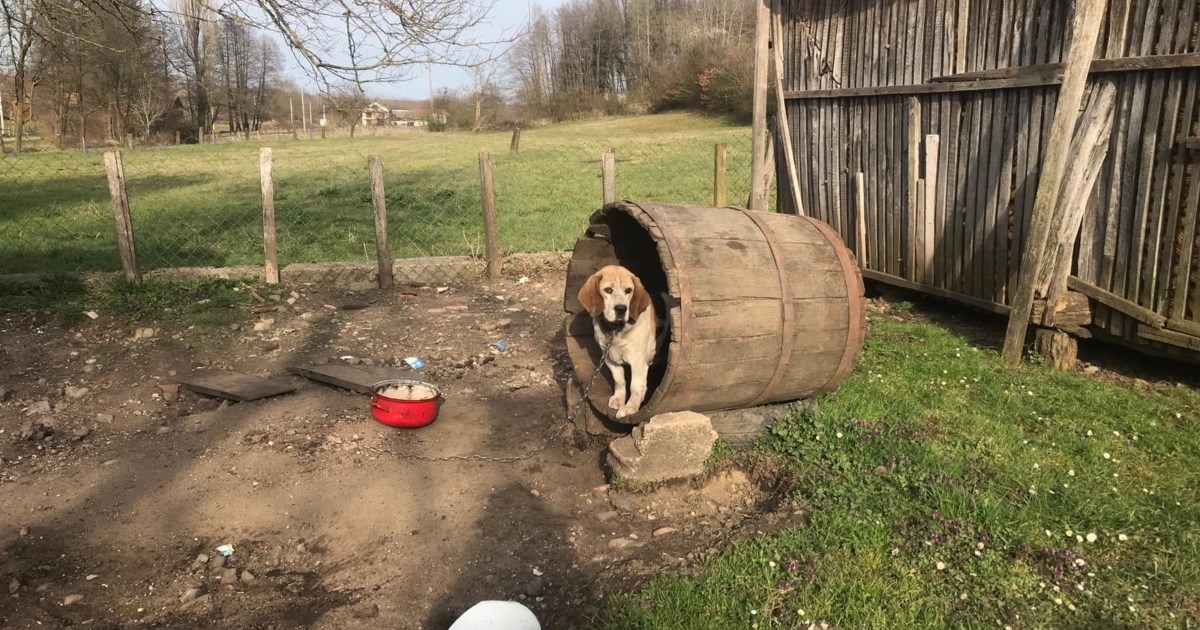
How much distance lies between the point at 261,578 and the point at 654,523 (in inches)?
82.6

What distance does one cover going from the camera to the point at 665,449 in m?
5.04

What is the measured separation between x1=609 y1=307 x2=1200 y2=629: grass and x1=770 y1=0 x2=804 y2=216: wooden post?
14.0 ft

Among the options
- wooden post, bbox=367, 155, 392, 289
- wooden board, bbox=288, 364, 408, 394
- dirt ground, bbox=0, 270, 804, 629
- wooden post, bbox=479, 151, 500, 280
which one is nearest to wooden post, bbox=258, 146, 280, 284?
wooden post, bbox=367, 155, 392, 289

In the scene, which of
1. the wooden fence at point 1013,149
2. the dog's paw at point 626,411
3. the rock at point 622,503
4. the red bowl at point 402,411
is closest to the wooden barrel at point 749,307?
the dog's paw at point 626,411

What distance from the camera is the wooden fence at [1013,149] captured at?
19.3 ft

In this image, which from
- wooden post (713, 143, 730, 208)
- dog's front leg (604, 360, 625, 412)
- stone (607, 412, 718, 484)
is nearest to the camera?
stone (607, 412, 718, 484)

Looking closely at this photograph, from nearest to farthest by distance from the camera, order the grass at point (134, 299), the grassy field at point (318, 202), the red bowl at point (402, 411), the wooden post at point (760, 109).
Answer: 1. the red bowl at point (402, 411)
2. the grass at point (134, 299)
3. the wooden post at point (760, 109)
4. the grassy field at point (318, 202)

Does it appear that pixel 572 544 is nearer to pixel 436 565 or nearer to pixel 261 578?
pixel 436 565

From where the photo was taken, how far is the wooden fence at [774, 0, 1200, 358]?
588 cm

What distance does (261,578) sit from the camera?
4.17 metres

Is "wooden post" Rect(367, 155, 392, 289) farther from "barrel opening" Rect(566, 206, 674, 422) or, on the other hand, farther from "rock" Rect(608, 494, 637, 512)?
"rock" Rect(608, 494, 637, 512)

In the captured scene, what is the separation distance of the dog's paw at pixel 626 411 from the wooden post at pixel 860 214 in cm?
478

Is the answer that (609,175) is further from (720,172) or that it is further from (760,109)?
(760,109)

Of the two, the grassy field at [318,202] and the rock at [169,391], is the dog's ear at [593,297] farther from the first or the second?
the grassy field at [318,202]
